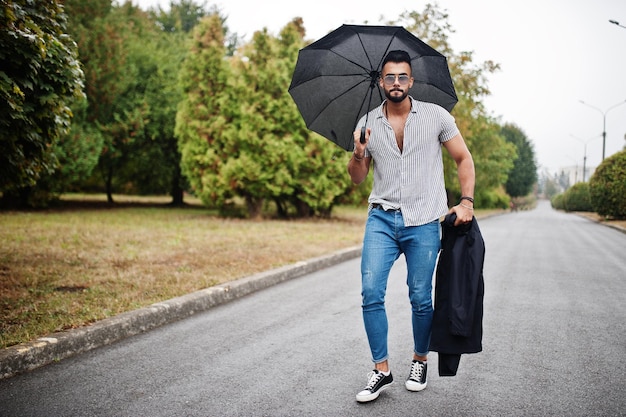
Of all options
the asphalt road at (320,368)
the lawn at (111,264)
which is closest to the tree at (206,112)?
the lawn at (111,264)

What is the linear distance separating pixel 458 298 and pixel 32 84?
494 cm

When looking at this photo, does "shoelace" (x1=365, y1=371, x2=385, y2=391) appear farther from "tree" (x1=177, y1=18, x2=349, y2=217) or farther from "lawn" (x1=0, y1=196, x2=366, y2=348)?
"tree" (x1=177, y1=18, x2=349, y2=217)

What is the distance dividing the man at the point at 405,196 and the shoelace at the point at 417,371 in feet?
0.20

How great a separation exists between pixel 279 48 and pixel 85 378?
16.3m

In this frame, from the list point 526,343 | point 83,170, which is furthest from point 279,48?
point 526,343

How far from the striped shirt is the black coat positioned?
0.59 ft

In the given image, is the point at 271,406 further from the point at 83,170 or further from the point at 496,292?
the point at 83,170

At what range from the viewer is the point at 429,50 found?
357 cm

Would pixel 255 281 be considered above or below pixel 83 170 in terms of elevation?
below

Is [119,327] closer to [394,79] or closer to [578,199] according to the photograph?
[394,79]

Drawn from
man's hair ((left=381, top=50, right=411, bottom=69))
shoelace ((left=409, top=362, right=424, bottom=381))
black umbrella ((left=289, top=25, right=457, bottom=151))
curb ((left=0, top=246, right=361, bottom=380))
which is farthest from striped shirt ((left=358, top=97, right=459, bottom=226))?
curb ((left=0, top=246, right=361, bottom=380))

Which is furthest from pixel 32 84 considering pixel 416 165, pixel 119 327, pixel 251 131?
pixel 251 131

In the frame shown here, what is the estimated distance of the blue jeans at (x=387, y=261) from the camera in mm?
3186

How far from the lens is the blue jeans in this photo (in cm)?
319
